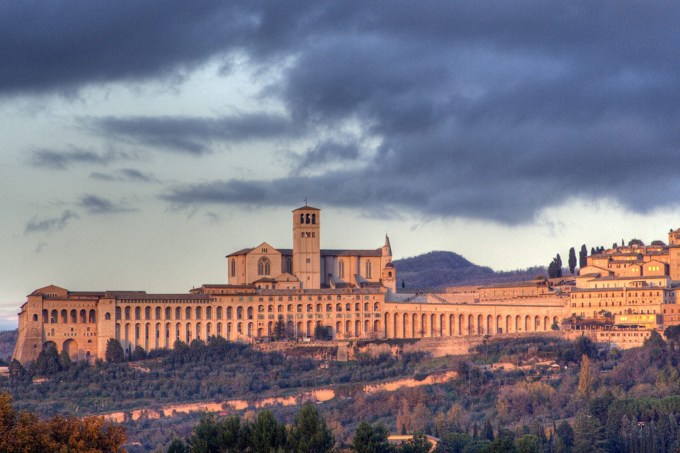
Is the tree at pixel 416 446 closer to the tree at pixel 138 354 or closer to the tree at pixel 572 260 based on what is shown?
the tree at pixel 138 354

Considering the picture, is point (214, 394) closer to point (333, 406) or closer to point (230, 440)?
point (333, 406)

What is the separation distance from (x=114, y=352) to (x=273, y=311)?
A: 11403 mm

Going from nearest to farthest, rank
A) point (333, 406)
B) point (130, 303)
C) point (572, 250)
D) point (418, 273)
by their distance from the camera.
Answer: point (333, 406)
point (130, 303)
point (572, 250)
point (418, 273)

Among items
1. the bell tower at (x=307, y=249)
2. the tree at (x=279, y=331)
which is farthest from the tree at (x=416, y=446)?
the bell tower at (x=307, y=249)

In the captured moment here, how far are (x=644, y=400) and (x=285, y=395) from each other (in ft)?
71.7

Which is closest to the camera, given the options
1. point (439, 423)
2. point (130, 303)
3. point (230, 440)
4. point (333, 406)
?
point (230, 440)

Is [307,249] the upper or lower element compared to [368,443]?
upper

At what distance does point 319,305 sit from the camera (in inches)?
4375

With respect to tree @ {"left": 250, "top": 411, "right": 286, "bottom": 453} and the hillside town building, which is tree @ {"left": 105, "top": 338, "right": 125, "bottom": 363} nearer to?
the hillside town building

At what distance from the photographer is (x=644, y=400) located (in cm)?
9088

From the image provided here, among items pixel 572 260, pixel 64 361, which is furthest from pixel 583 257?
pixel 64 361

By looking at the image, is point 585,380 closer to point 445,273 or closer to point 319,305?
point 319,305

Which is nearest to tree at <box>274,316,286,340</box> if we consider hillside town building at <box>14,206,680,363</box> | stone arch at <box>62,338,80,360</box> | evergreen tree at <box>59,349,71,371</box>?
hillside town building at <box>14,206,680,363</box>

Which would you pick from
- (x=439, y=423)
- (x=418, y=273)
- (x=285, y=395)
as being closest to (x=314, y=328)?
(x=285, y=395)
